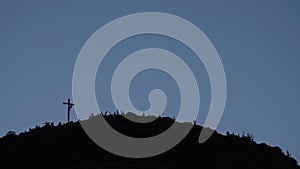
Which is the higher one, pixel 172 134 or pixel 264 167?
pixel 172 134

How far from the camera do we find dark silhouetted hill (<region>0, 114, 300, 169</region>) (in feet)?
102

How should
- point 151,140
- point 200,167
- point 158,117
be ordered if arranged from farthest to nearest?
point 158,117 → point 151,140 → point 200,167

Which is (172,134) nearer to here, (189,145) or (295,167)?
(189,145)

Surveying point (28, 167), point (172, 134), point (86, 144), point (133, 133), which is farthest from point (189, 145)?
point (28, 167)

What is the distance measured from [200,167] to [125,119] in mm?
8515

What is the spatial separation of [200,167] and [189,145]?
3.63 metres

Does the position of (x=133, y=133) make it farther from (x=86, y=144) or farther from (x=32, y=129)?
(x=32, y=129)

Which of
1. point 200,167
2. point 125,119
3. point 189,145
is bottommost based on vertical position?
point 200,167

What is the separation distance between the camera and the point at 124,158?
3091cm

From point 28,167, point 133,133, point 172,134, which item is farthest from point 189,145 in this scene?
point 28,167

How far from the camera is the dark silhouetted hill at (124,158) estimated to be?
31.0 m

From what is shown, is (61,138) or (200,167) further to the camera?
(61,138)

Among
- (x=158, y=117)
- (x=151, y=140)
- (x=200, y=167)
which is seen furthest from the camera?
(x=158, y=117)

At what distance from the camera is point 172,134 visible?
3556 centimetres
